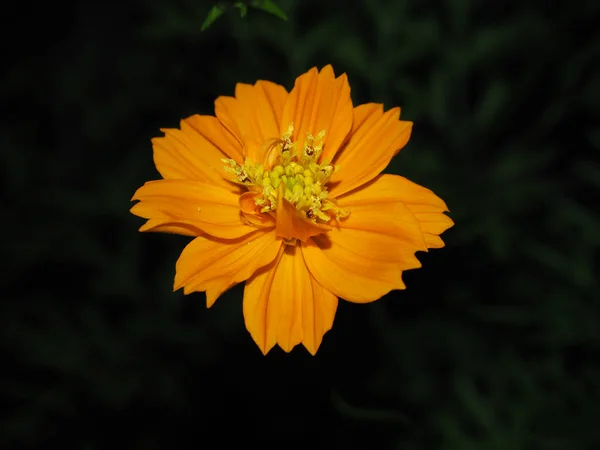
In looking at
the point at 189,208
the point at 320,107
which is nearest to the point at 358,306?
the point at 320,107

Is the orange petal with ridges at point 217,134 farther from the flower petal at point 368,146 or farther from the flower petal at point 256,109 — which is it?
the flower petal at point 368,146

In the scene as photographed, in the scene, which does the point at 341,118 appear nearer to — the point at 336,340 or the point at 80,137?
the point at 336,340

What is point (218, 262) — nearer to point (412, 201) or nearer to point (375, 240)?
point (375, 240)

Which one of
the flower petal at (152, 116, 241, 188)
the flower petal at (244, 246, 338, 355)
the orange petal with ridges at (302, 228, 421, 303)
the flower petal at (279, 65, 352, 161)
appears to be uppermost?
the flower petal at (279, 65, 352, 161)

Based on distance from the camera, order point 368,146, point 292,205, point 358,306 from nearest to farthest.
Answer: point 292,205 < point 368,146 < point 358,306

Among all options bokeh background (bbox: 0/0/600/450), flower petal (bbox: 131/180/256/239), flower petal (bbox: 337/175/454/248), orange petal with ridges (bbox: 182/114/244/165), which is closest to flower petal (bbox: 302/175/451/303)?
flower petal (bbox: 337/175/454/248)

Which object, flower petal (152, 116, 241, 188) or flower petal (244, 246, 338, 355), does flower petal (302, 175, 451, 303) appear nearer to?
flower petal (244, 246, 338, 355)

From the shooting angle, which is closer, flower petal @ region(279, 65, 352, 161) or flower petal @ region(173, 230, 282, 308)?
flower petal @ region(173, 230, 282, 308)

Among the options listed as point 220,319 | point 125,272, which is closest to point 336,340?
point 220,319
